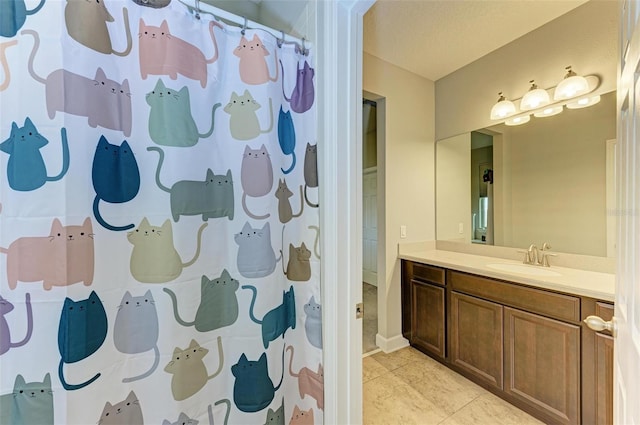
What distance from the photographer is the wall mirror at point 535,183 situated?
170 cm

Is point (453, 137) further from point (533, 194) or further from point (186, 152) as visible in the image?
point (186, 152)

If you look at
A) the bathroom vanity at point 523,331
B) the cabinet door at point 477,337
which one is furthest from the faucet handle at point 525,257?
the cabinet door at point 477,337

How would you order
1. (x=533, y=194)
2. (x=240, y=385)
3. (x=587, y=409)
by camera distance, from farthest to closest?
1. (x=533, y=194)
2. (x=587, y=409)
3. (x=240, y=385)

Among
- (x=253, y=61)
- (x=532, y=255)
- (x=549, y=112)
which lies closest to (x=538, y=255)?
(x=532, y=255)

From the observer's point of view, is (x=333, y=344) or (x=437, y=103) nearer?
(x=333, y=344)

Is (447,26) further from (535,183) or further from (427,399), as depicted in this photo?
(427,399)

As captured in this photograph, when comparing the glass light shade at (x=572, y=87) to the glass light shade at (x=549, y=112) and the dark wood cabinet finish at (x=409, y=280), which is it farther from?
the dark wood cabinet finish at (x=409, y=280)

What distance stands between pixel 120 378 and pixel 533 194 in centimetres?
273

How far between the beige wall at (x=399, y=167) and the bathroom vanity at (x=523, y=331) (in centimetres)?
24

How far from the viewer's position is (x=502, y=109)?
2.11 meters

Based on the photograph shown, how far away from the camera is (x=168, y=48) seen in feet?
2.99

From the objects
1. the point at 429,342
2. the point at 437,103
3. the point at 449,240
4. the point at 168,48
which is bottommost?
the point at 429,342

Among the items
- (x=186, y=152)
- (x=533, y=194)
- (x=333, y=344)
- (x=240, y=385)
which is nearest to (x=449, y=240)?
(x=533, y=194)

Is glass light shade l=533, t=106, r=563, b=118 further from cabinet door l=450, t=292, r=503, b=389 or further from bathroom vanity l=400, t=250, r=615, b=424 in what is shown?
cabinet door l=450, t=292, r=503, b=389
